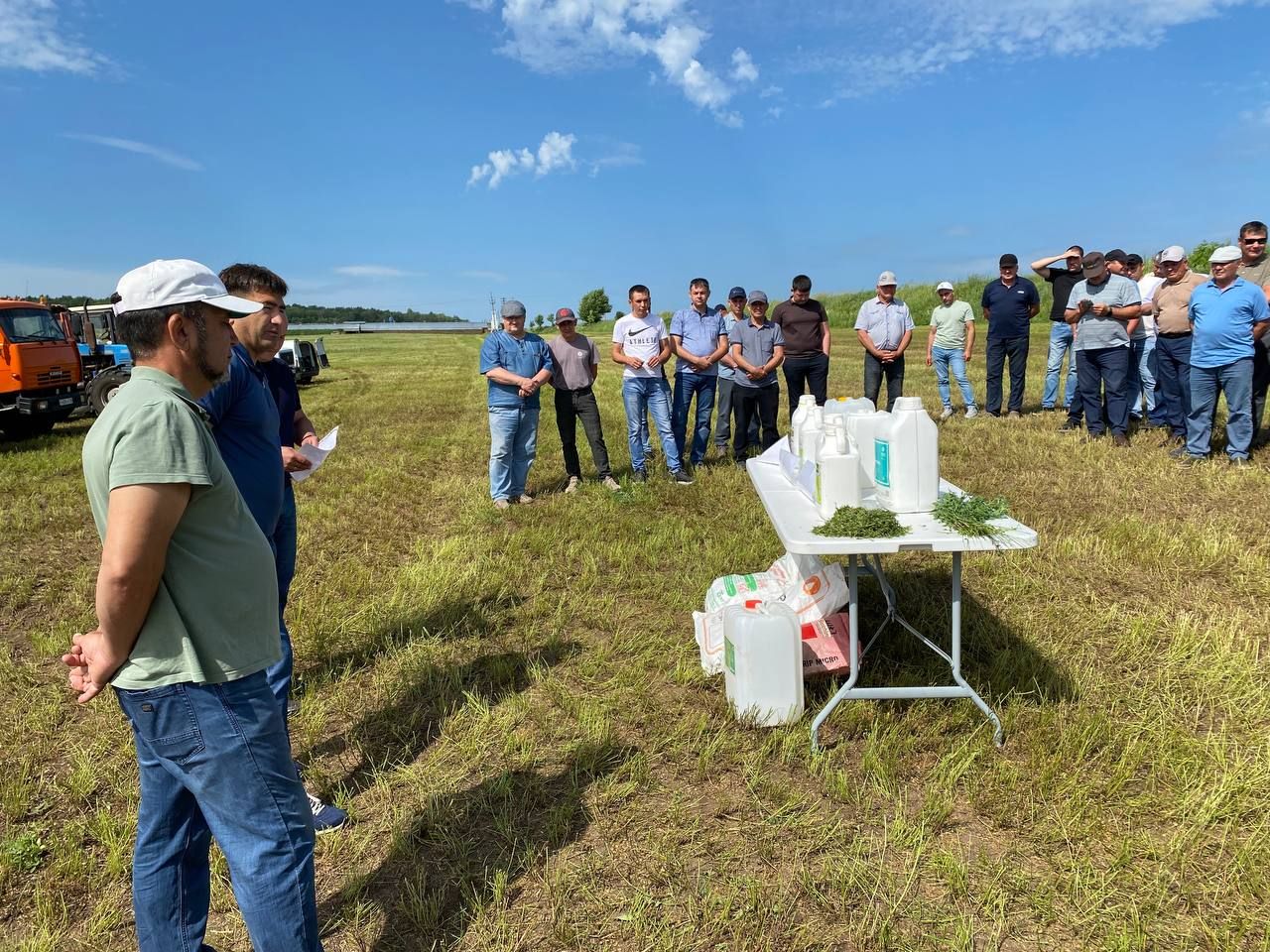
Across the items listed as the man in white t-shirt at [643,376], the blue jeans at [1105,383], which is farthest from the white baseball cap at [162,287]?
the blue jeans at [1105,383]

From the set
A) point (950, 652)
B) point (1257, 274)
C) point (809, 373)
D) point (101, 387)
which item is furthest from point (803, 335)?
point (101, 387)

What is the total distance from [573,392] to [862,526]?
16.7 ft

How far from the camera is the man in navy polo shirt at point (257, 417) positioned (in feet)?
8.34

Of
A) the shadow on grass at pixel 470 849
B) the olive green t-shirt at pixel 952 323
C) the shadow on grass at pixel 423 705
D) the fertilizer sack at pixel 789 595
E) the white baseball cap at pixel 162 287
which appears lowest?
the shadow on grass at pixel 470 849

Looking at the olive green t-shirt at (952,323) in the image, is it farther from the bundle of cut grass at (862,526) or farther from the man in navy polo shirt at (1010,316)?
the bundle of cut grass at (862,526)

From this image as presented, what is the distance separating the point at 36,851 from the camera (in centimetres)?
271

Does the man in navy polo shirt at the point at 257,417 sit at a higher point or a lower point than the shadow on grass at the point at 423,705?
higher

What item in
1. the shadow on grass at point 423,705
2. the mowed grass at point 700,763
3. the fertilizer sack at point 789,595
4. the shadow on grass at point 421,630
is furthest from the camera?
the shadow on grass at point 421,630

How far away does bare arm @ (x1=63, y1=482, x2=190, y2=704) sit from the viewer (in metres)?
1.52

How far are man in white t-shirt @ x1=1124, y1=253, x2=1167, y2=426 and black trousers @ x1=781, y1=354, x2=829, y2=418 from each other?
3.41 meters

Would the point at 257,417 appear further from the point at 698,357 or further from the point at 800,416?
the point at 698,357

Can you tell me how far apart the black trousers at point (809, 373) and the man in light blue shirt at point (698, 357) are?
83cm

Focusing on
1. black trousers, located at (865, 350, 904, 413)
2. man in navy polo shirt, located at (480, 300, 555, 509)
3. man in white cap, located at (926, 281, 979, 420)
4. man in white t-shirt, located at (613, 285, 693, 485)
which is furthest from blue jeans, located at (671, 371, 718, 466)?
man in white cap, located at (926, 281, 979, 420)

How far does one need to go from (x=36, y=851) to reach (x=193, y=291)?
2.34 metres
